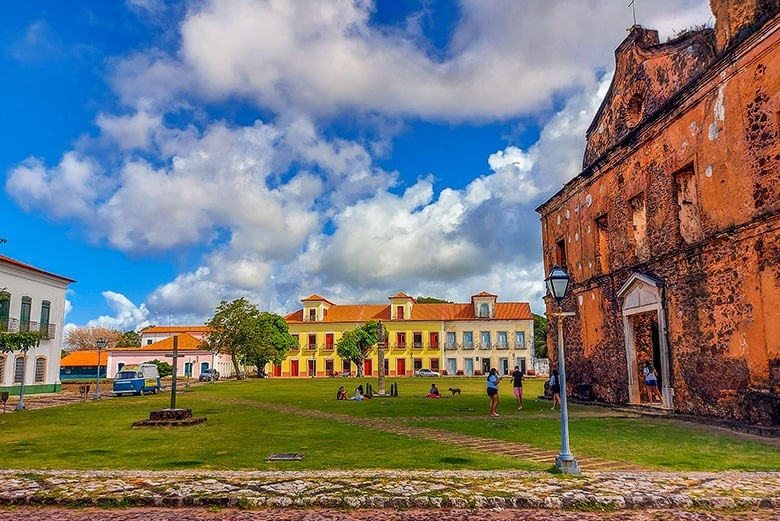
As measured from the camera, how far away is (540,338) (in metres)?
74.3

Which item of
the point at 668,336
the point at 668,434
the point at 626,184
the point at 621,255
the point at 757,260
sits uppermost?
the point at 626,184

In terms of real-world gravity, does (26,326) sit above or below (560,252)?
below

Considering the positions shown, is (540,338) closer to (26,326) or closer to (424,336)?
(424,336)

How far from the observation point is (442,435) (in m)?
12.5

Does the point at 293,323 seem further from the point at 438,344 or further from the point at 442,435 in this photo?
the point at 442,435

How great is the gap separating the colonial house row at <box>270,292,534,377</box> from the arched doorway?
42889mm

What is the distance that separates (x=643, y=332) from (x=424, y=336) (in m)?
45.5

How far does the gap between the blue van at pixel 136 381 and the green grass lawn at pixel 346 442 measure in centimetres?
1280

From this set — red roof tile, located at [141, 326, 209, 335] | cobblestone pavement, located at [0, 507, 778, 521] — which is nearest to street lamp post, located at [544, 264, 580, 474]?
cobblestone pavement, located at [0, 507, 778, 521]

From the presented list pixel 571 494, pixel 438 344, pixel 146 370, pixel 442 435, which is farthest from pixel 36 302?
pixel 438 344

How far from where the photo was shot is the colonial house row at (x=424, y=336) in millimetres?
62406

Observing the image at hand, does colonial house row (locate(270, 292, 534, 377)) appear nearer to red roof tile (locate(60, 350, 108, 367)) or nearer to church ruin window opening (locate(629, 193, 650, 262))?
red roof tile (locate(60, 350, 108, 367))

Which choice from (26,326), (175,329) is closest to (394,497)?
(26,326)

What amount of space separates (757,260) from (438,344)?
51.7 m
